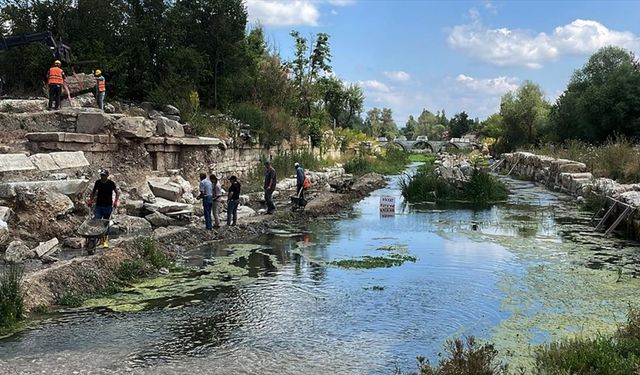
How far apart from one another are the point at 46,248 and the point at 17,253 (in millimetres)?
645

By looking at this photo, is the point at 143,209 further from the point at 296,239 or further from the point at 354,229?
the point at 354,229

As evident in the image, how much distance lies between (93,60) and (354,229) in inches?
524

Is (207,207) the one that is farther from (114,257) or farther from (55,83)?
(55,83)

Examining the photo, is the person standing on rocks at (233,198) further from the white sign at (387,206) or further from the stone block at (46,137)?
the white sign at (387,206)

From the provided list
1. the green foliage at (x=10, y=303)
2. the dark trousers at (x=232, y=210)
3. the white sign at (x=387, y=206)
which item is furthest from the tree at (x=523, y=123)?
the green foliage at (x=10, y=303)

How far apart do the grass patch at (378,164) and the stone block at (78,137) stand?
23.0m

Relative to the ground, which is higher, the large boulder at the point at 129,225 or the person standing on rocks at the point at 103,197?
the person standing on rocks at the point at 103,197

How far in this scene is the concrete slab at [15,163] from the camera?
1526cm

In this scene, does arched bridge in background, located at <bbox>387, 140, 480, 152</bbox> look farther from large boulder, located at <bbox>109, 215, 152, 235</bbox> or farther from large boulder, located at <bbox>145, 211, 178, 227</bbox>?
large boulder, located at <bbox>109, 215, 152, 235</bbox>

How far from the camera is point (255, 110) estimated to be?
2998cm

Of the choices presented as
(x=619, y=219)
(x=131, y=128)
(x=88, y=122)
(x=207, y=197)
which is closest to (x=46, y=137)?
(x=88, y=122)

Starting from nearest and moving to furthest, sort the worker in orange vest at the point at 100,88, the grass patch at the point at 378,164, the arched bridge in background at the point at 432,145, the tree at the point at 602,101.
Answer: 1. the worker in orange vest at the point at 100,88
2. the tree at the point at 602,101
3. the grass patch at the point at 378,164
4. the arched bridge in background at the point at 432,145

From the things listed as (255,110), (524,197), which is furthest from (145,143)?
(524,197)

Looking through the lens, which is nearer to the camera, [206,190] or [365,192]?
[206,190]
